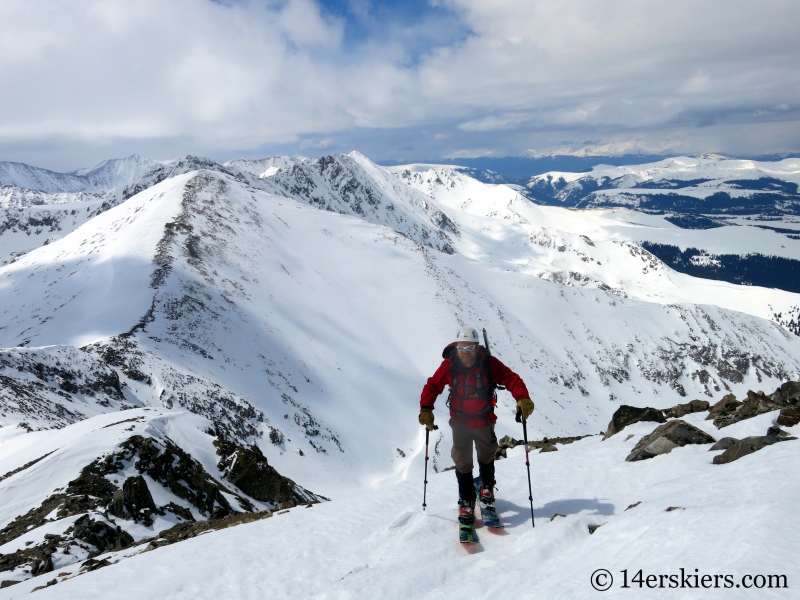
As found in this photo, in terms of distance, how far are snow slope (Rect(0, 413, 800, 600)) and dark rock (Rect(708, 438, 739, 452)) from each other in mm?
418

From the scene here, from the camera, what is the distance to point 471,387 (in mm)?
8273

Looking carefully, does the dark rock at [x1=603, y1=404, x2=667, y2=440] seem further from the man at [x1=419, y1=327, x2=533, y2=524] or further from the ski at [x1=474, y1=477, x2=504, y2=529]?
the man at [x1=419, y1=327, x2=533, y2=524]

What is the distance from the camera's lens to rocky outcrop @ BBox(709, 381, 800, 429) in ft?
41.2

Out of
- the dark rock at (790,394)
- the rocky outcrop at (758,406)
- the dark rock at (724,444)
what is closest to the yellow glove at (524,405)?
the dark rock at (724,444)

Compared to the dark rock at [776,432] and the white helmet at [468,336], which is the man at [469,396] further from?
the dark rock at [776,432]

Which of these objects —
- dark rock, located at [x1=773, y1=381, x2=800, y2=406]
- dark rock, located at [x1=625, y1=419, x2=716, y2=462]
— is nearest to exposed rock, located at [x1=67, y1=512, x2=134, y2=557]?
dark rock, located at [x1=625, y1=419, x2=716, y2=462]

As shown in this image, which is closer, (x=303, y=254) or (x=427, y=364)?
(x=427, y=364)

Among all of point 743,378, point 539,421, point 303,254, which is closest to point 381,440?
point 539,421

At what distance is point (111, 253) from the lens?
62.8 metres

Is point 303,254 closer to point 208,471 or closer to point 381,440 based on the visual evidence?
point 381,440

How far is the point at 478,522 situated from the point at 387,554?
206 centimetres

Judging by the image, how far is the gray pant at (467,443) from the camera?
841 centimetres

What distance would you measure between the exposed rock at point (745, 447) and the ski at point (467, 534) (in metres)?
5.91

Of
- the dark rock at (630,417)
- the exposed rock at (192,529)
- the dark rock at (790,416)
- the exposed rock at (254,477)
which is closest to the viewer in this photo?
the exposed rock at (192,529)
